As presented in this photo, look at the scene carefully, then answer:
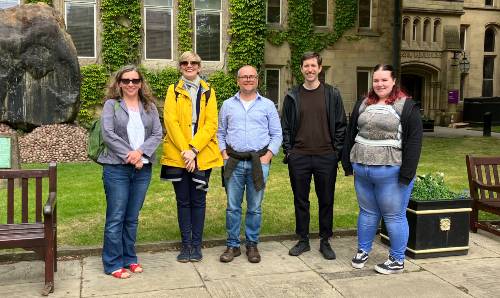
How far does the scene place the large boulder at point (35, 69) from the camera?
12.7 metres

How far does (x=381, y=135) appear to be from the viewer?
5.03 metres

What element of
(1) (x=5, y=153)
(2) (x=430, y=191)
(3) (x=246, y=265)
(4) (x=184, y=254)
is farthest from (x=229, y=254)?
(1) (x=5, y=153)

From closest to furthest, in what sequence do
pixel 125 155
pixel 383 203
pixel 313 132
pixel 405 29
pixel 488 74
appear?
pixel 125 155 < pixel 383 203 < pixel 313 132 < pixel 405 29 < pixel 488 74

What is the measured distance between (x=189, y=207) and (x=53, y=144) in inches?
329

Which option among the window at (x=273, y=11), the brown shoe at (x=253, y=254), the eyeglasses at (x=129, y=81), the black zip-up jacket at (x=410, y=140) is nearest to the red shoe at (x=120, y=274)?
the brown shoe at (x=253, y=254)

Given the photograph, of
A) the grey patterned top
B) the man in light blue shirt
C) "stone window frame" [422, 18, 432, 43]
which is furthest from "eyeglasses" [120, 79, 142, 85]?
"stone window frame" [422, 18, 432, 43]

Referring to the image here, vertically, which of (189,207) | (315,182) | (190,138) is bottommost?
(189,207)

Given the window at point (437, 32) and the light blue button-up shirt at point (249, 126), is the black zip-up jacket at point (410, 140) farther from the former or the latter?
the window at point (437, 32)

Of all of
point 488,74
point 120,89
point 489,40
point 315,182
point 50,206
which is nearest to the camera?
point 50,206

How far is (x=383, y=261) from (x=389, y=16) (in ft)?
61.7

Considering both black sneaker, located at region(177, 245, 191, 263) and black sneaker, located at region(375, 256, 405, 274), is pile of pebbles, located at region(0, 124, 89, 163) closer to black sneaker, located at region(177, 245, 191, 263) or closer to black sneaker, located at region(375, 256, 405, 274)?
black sneaker, located at region(177, 245, 191, 263)

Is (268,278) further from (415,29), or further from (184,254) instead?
(415,29)

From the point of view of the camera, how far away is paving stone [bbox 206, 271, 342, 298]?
4.66 metres

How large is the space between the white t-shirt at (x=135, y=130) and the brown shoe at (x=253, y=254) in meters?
1.49
